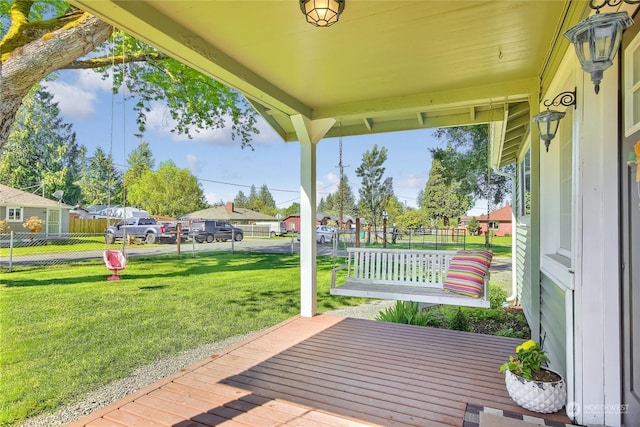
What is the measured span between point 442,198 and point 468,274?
8012mm

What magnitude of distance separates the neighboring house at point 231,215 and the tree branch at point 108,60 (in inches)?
92.7

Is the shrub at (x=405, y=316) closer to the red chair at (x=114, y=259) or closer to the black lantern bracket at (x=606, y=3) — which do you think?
the red chair at (x=114, y=259)

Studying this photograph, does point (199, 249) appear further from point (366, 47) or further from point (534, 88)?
point (534, 88)

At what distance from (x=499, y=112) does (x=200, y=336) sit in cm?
429

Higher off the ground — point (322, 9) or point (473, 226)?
point (322, 9)

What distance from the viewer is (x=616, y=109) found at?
146 cm

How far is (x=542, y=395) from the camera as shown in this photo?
1.81 m

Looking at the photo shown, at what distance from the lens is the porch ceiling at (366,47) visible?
178cm

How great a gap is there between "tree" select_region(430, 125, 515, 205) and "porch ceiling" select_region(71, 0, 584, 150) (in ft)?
18.9

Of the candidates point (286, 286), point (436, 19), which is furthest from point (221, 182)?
point (436, 19)

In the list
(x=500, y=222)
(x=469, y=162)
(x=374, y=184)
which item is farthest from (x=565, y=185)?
(x=374, y=184)

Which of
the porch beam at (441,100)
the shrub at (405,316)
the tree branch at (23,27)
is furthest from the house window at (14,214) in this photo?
the shrub at (405,316)

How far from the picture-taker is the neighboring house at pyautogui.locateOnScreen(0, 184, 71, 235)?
273 cm

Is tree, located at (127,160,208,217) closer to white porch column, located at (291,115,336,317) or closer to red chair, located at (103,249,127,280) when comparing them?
red chair, located at (103,249,127,280)
